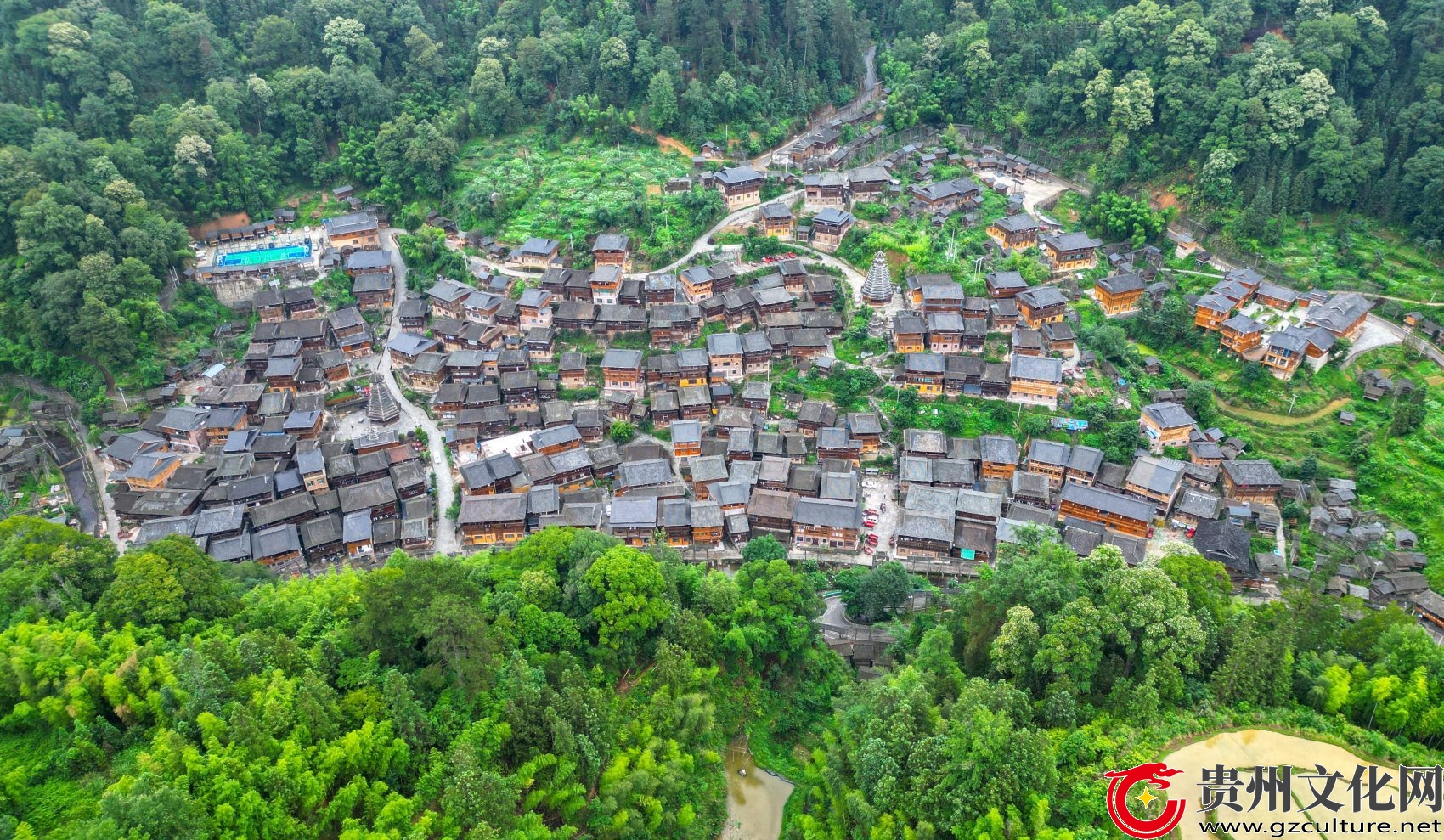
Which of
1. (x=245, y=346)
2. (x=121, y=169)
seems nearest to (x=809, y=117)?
(x=245, y=346)

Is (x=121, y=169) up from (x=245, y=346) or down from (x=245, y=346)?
up

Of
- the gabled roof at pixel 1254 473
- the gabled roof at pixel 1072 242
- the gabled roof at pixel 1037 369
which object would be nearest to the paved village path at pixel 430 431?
the gabled roof at pixel 1037 369

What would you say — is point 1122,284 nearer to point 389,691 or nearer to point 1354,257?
point 1354,257

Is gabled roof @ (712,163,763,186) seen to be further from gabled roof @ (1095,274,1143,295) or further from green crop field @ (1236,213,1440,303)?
green crop field @ (1236,213,1440,303)

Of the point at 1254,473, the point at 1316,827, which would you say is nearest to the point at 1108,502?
the point at 1254,473

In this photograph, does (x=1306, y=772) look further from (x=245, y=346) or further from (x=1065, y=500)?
(x=245, y=346)

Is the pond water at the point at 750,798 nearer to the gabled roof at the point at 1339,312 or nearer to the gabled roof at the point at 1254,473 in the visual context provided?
the gabled roof at the point at 1254,473

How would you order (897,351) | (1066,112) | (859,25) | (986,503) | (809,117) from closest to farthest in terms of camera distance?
(986,503), (897,351), (1066,112), (809,117), (859,25)
